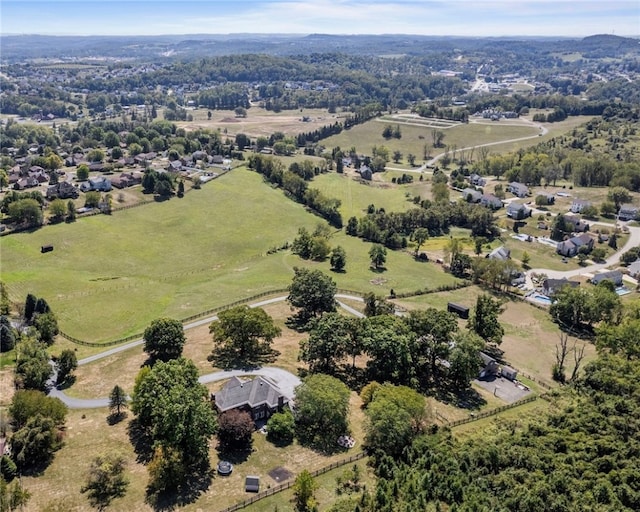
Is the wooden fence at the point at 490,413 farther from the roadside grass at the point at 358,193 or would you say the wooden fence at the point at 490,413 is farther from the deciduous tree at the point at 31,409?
the roadside grass at the point at 358,193

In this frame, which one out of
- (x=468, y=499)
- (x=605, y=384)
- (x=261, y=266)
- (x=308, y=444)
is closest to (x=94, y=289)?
(x=261, y=266)

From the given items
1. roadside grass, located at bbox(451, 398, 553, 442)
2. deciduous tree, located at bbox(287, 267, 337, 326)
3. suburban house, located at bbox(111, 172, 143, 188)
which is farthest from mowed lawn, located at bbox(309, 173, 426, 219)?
roadside grass, located at bbox(451, 398, 553, 442)

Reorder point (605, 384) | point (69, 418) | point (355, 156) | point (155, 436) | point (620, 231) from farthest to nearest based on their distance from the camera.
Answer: point (355, 156) < point (620, 231) < point (605, 384) < point (69, 418) < point (155, 436)

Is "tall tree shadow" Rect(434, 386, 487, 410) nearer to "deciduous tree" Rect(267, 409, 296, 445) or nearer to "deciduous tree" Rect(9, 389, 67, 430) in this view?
"deciduous tree" Rect(267, 409, 296, 445)

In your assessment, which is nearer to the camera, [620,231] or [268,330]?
[268,330]

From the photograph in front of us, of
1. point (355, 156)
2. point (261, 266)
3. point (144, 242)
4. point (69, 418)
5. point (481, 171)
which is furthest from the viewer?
point (355, 156)

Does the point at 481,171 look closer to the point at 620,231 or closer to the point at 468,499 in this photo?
the point at 620,231

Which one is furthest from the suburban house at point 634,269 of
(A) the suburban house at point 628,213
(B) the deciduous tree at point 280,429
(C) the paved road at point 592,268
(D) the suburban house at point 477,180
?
(B) the deciduous tree at point 280,429

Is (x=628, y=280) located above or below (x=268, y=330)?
below
